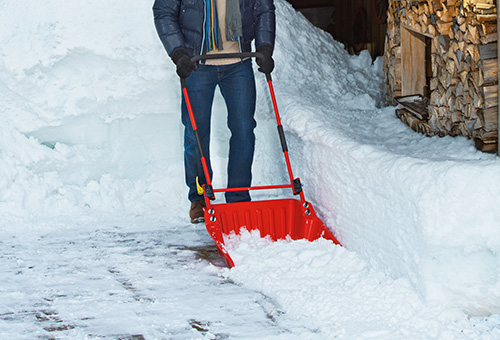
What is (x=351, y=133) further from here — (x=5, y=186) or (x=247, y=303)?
(x=5, y=186)

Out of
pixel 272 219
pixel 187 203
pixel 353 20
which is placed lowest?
pixel 187 203

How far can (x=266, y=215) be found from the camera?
163 inches

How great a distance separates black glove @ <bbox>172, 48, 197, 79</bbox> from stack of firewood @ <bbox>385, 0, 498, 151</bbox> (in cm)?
150

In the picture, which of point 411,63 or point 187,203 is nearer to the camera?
point 187,203

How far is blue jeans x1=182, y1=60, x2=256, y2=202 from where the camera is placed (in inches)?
172

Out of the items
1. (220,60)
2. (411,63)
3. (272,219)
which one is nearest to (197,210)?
(272,219)

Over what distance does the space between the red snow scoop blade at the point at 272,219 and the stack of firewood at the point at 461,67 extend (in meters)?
A: 0.98

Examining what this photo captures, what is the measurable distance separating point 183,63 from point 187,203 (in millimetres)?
1417

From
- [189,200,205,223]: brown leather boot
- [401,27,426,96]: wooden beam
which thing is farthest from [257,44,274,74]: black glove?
[401,27,426,96]: wooden beam

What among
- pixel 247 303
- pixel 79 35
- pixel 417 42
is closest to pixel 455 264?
pixel 247 303

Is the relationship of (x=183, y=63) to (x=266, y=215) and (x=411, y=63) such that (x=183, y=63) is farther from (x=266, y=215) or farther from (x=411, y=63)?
(x=411, y=63)

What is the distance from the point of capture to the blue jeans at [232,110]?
4357 millimetres

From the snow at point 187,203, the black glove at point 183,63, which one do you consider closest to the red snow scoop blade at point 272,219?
the snow at point 187,203

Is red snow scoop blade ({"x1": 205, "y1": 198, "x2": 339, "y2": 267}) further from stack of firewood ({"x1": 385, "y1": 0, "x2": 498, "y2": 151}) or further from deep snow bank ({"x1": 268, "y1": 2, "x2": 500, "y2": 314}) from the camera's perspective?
stack of firewood ({"x1": 385, "y1": 0, "x2": 498, "y2": 151})
